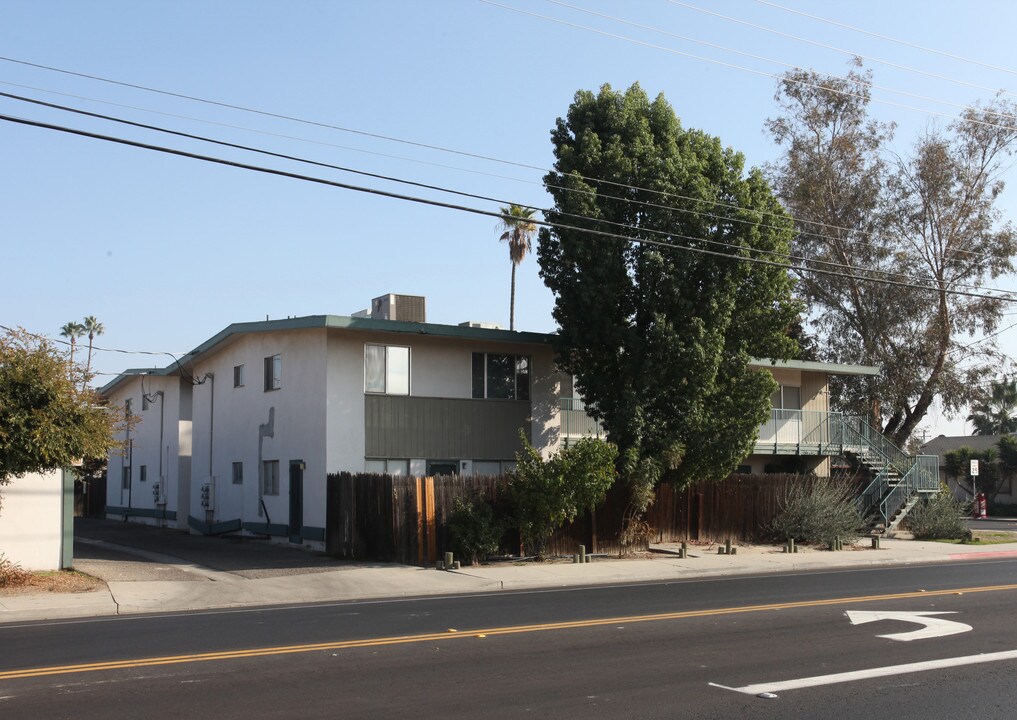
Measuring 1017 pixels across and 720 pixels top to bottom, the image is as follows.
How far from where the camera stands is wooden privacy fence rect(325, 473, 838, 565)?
72.2ft

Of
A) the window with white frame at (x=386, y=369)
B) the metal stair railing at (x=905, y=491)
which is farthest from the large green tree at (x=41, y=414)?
the metal stair railing at (x=905, y=491)

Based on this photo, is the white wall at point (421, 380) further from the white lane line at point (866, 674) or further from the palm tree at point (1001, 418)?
the palm tree at point (1001, 418)

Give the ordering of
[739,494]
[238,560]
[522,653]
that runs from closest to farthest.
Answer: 1. [522,653]
2. [238,560]
3. [739,494]

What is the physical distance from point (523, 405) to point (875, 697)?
62.9ft

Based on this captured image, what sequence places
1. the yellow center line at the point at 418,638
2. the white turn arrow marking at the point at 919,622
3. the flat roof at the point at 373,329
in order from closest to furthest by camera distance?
the yellow center line at the point at 418,638
the white turn arrow marking at the point at 919,622
the flat roof at the point at 373,329

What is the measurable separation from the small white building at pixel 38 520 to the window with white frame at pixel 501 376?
11.0 m

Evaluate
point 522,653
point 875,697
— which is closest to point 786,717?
point 875,697

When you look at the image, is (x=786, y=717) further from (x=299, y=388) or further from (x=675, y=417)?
(x=299, y=388)

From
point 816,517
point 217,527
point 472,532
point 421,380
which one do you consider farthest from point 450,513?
point 816,517

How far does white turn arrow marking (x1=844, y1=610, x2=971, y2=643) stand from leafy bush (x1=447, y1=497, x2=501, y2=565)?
30.7 ft

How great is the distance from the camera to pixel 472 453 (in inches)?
1045

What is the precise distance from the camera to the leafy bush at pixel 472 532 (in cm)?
2177

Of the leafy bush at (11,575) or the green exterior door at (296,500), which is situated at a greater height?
the green exterior door at (296,500)

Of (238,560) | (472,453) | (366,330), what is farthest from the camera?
(472,453)
